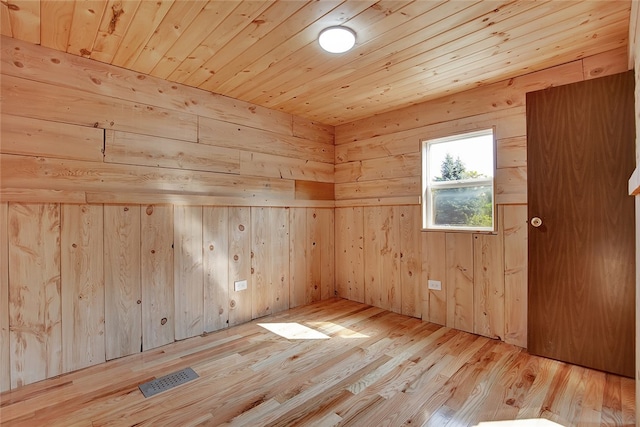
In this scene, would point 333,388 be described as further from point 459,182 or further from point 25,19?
point 25,19

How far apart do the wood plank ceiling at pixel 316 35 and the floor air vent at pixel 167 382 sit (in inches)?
85.7

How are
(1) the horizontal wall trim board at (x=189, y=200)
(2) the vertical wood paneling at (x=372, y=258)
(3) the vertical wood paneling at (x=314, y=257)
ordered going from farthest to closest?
(3) the vertical wood paneling at (x=314, y=257) < (2) the vertical wood paneling at (x=372, y=258) < (1) the horizontal wall trim board at (x=189, y=200)

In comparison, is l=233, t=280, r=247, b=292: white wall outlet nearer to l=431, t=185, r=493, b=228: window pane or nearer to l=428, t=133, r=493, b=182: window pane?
l=431, t=185, r=493, b=228: window pane

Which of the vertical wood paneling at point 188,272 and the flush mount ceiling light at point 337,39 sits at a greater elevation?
the flush mount ceiling light at point 337,39

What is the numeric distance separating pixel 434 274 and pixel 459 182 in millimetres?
913

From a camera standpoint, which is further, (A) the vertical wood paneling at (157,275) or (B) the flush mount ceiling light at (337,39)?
(A) the vertical wood paneling at (157,275)

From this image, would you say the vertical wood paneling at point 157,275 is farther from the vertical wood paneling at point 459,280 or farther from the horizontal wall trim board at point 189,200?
the vertical wood paneling at point 459,280

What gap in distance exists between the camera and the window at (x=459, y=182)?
277cm

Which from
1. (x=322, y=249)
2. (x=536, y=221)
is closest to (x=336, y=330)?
(x=322, y=249)

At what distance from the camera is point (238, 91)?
9.33 feet

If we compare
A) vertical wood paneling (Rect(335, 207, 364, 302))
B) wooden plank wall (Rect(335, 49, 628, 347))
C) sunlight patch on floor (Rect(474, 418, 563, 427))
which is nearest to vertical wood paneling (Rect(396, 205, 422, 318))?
wooden plank wall (Rect(335, 49, 628, 347))

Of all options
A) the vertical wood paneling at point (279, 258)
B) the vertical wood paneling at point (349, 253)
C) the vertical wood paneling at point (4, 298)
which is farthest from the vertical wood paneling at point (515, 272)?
the vertical wood paneling at point (4, 298)

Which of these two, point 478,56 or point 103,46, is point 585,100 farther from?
point 103,46

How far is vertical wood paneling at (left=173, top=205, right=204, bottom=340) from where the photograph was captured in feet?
8.69
